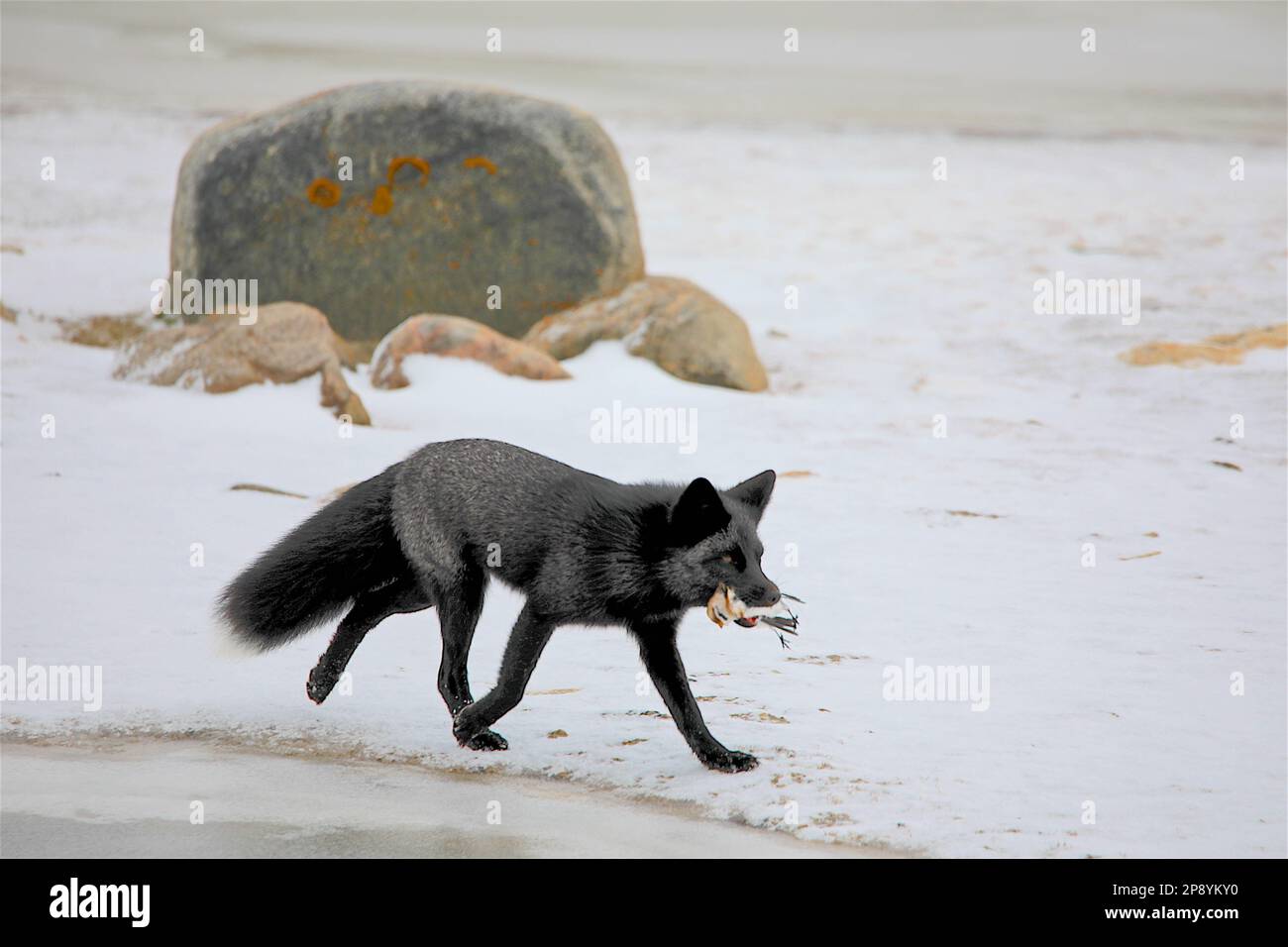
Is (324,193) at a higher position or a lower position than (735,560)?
higher

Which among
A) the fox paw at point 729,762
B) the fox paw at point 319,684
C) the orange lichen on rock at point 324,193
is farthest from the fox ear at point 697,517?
the orange lichen on rock at point 324,193

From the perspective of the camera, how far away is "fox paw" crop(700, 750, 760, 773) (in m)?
5.26

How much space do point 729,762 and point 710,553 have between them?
766 mm

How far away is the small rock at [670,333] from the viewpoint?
12305 mm

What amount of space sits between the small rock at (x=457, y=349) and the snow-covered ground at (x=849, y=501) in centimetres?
19

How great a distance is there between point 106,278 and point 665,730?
1025cm

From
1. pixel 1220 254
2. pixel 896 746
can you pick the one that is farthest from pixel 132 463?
pixel 1220 254

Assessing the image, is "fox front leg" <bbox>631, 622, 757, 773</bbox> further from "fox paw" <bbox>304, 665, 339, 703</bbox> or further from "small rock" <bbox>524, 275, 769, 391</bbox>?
"small rock" <bbox>524, 275, 769, 391</bbox>

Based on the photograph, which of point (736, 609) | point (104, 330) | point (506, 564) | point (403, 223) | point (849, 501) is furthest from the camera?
point (104, 330)

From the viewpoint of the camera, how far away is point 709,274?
53.7 feet

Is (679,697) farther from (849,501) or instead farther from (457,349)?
(457,349)

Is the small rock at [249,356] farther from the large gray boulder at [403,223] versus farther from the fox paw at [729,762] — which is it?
the fox paw at [729,762]

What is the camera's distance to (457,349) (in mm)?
11828

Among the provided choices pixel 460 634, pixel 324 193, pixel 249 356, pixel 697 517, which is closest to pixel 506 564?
pixel 460 634
